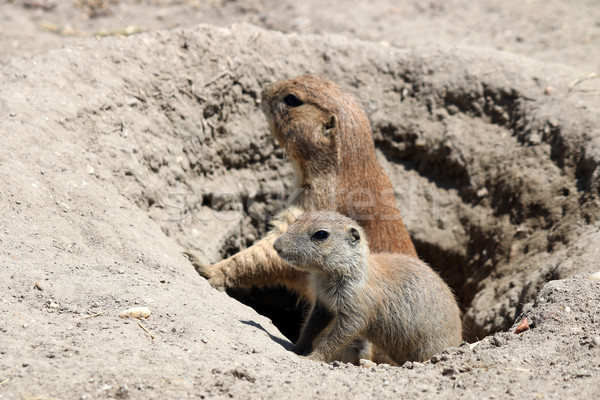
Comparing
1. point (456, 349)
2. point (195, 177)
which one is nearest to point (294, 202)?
point (195, 177)

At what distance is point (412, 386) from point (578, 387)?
1.07 metres

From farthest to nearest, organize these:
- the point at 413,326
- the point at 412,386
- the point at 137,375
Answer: the point at 413,326, the point at 412,386, the point at 137,375

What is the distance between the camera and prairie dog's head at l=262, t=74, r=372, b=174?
6801 millimetres

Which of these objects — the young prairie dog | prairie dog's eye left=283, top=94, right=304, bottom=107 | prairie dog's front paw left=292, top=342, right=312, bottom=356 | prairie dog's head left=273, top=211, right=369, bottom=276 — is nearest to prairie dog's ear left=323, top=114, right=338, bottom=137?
prairie dog's eye left=283, top=94, right=304, bottom=107

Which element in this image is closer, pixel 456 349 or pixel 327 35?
pixel 456 349

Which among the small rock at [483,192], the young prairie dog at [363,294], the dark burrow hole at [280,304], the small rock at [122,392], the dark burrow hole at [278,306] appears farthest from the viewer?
the dark burrow hole at [278,306]

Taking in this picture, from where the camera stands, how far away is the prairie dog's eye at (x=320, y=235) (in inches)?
212

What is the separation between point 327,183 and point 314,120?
0.77 m

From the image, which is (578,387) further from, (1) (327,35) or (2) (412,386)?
(1) (327,35)

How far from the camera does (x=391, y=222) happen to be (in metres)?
6.73

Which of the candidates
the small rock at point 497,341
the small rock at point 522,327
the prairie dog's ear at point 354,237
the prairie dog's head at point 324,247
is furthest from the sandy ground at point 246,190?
the prairie dog's ear at point 354,237

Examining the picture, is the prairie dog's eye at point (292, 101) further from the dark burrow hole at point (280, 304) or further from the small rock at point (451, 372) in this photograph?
the small rock at point (451, 372)

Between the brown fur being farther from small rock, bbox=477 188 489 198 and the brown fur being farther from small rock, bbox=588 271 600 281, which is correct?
small rock, bbox=588 271 600 281

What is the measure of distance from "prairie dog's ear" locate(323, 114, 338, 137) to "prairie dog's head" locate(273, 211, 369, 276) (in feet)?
5.40
